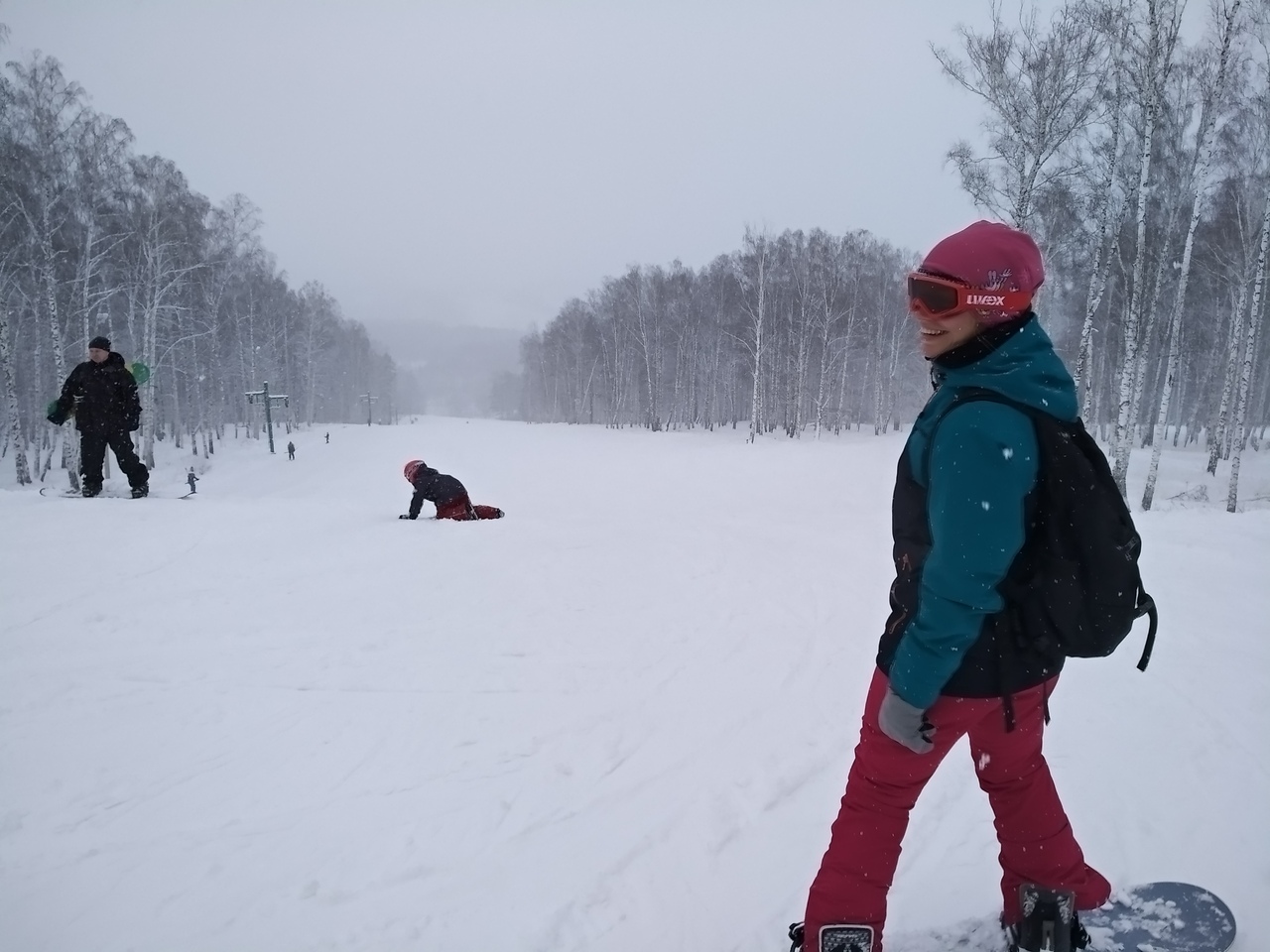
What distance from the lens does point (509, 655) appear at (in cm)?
460

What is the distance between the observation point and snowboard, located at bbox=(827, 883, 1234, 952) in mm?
1975

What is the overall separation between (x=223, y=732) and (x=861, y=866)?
135 inches

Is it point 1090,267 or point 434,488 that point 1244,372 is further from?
point 434,488

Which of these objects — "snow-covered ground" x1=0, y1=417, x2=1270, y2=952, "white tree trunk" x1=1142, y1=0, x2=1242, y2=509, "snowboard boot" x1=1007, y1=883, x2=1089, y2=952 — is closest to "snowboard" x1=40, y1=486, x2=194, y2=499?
"snow-covered ground" x1=0, y1=417, x2=1270, y2=952

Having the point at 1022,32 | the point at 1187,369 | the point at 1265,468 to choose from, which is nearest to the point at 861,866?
the point at 1022,32

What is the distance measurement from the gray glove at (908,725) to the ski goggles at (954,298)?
1.07m

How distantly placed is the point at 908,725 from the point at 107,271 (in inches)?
1130

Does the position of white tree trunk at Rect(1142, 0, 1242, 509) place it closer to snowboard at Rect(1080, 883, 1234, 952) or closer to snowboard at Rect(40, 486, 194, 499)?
snowboard at Rect(1080, 883, 1234, 952)

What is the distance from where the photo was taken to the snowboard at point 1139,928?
6.48 ft

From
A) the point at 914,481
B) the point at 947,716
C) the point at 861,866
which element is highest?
the point at 914,481

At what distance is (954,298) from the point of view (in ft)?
5.42

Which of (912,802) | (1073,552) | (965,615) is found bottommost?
(912,802)

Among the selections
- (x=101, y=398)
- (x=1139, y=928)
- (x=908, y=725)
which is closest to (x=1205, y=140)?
(x=1139, y=928)

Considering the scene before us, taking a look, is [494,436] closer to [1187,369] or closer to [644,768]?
[644,768]
